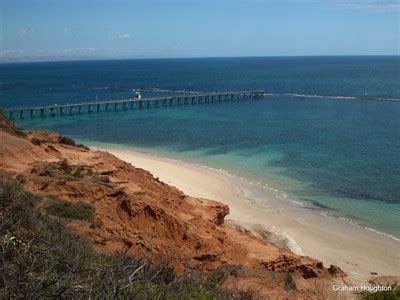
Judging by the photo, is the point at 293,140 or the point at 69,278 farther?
the point at 293,140

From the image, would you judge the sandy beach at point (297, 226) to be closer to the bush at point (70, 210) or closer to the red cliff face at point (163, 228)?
the red cliff face at point (163, 228)

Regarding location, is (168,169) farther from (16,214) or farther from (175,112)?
(175,112)

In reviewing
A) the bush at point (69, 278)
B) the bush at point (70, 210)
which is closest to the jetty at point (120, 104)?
the bush at point (70, 210)

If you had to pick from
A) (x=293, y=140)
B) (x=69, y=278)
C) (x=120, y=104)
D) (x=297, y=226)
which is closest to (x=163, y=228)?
(x=297, y=226)

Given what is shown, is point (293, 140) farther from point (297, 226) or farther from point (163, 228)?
point (163, 228)

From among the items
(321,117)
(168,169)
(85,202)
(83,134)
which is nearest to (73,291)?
(85,202)

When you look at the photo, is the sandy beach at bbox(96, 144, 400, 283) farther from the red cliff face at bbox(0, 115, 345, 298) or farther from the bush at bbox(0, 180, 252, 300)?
the bush at bbox(0, 180, 252, 300)

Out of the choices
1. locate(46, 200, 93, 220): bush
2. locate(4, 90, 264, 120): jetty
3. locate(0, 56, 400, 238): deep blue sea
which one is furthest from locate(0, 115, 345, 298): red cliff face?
locate(4, 90, 264, 120): jetty

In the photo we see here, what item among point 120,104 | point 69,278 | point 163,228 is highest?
point 69,278
